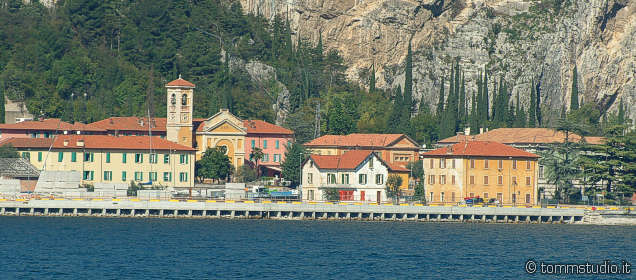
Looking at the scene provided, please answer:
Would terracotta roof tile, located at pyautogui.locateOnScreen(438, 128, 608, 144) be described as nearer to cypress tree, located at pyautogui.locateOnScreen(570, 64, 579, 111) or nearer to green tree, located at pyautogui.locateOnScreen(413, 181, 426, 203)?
green tree, located at pyautogui.locateOnScreen(413, 181, 426, 203)

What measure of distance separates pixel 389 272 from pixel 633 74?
401 ft

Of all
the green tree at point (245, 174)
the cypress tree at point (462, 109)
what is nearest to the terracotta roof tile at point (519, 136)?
the cypress tree at point (462, 109)

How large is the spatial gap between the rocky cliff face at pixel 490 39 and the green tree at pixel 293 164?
5369cm

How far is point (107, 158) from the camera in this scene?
12656cm

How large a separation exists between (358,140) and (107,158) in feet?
118

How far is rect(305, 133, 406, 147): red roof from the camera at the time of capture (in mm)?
147375

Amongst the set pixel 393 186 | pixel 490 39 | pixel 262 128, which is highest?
pixel 490 39

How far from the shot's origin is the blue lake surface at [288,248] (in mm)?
79000

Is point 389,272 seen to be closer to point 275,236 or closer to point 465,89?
point 275,236

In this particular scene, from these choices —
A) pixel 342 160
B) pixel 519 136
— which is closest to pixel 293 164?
pixel 342 160

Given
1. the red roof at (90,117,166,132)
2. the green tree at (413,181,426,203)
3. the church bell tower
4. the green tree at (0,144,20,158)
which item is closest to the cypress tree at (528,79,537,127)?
the green tree at (413,181,426,203)

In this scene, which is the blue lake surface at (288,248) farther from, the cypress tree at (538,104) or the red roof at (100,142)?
the cypress tree at (538,104)

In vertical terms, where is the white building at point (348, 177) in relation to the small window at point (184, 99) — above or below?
below

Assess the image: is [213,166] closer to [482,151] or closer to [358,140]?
[358,140]
